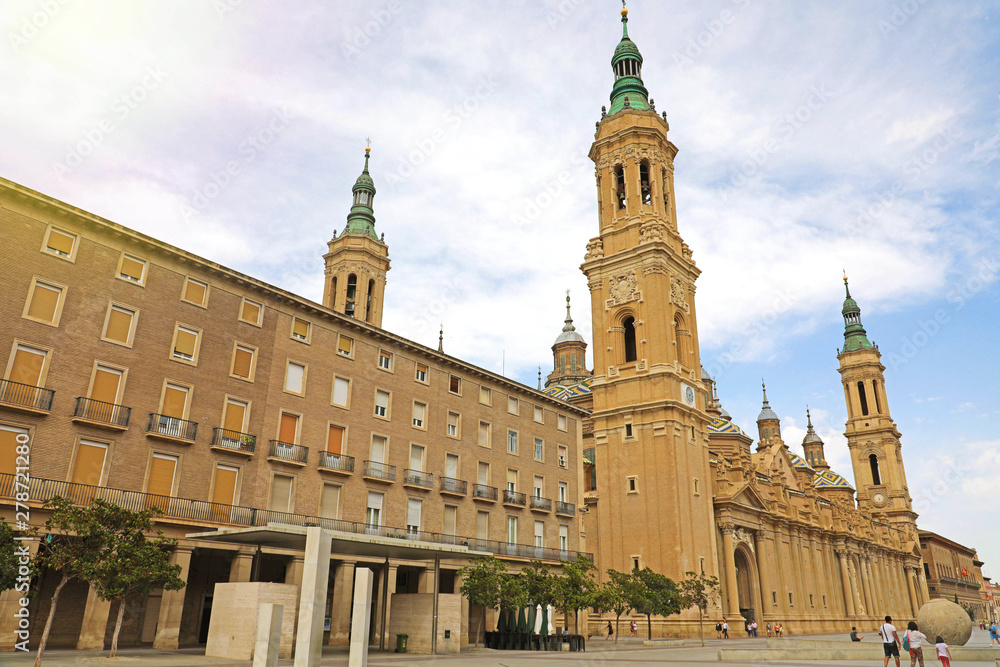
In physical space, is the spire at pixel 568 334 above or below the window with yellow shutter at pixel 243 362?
above

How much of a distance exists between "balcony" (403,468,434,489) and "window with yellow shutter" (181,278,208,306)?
1262 centimetres

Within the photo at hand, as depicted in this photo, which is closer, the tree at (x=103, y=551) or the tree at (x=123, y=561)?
the tree at (x=103, y=551)

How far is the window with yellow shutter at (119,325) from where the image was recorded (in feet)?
92.3

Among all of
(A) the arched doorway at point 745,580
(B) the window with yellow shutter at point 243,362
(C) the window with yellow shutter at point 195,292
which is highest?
(C) the window with yellow shutter at point 195,292

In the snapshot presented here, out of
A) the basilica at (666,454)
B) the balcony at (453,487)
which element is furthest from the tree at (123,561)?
the basilica at (666,454)

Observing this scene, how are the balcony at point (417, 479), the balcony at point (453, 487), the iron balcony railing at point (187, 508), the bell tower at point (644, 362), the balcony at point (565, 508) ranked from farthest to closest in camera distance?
the bell tower at point (644, 362) < the balcony at point (565, 508) < the balcony at point (453, 487) < the balcony at point (417, 479) < the iron balcony railing at point (187, 508)

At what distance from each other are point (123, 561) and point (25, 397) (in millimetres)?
7657

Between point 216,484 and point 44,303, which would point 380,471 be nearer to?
point 216,484

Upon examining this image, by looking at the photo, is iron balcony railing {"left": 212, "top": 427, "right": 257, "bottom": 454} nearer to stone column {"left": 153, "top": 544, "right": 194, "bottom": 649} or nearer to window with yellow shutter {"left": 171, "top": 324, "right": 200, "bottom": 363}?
window with yellow shutter {"left": 171, "top": 324, "right": 200, "bottom": 363}

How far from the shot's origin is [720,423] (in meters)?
82.6

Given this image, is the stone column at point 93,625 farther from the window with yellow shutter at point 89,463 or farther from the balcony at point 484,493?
the balcony at point 484,493

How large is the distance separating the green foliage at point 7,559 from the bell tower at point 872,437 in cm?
10880

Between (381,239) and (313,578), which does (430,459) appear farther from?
(381,239)

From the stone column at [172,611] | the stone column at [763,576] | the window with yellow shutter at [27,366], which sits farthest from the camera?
the stone column at [763,576]
